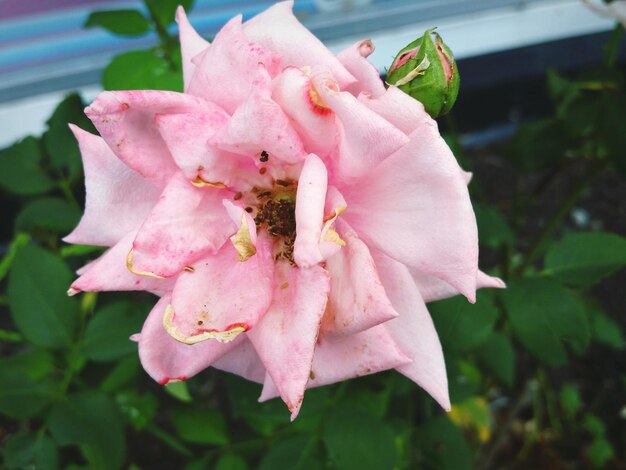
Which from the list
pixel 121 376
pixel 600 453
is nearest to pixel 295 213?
pixel 121 376

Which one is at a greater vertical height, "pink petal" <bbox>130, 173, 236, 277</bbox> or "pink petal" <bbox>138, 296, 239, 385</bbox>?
"pink petal" <bbox>130, 173, 236, 277</bbox>

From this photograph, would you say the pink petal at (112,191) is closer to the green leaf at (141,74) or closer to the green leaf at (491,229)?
the green leaf at (141,74)

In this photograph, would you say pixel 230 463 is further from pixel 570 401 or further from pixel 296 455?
pixel 570 401

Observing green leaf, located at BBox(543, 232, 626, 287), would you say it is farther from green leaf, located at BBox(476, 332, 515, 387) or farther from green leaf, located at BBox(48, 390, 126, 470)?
green leaf, located at BBox(48, 390, 126, 470)

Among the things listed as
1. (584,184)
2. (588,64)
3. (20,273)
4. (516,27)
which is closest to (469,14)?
(516,27)

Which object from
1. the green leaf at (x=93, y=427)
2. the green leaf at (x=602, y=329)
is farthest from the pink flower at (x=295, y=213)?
the green leaf at (x=602, y=329)

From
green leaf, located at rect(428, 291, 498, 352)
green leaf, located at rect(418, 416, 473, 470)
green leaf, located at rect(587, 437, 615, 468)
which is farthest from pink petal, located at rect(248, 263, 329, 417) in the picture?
green leaf, located at rect(587, 437, 615, 468)

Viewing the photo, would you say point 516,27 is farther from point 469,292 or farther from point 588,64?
point 469,292
